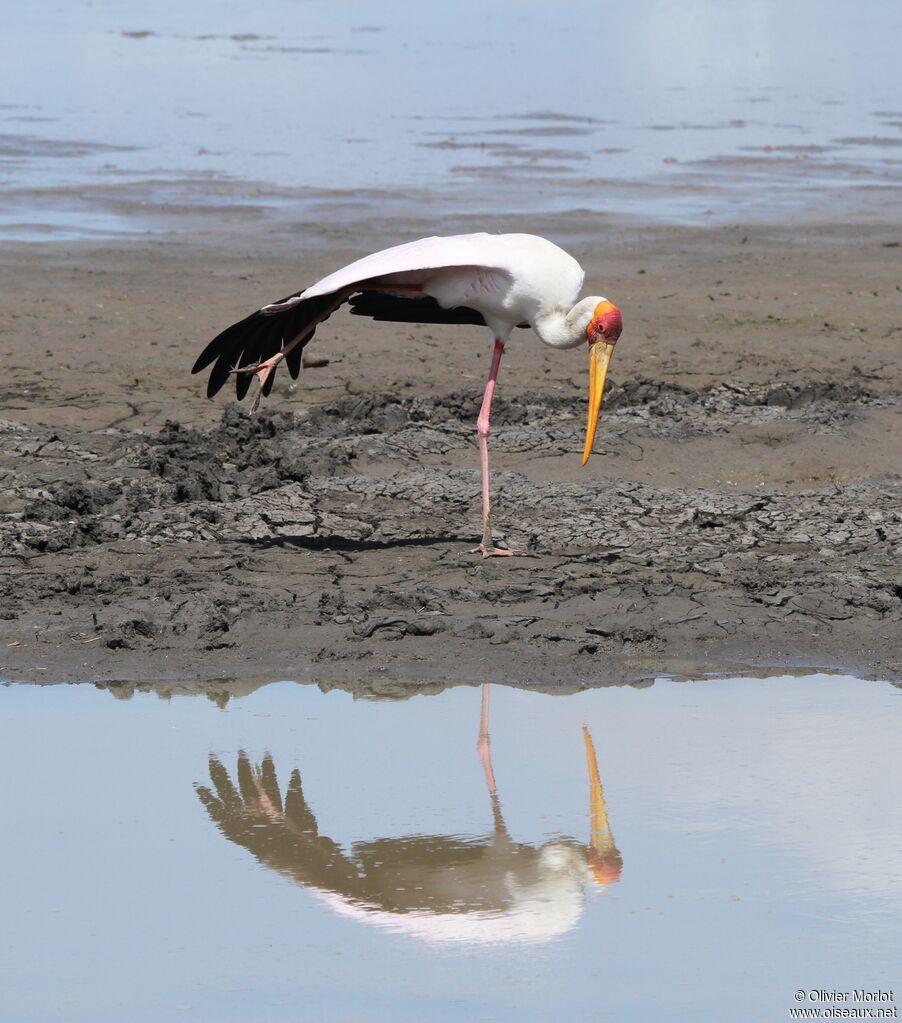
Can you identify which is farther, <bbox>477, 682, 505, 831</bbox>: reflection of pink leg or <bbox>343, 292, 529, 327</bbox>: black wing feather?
<bbox>343, 292, 529, 327</bbox>: black wing feather

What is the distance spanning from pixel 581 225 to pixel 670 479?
7639mm

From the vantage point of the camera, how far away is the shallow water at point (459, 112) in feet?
56.3

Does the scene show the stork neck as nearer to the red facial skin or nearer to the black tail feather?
the red facial skin

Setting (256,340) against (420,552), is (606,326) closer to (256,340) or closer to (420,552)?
(420,552)

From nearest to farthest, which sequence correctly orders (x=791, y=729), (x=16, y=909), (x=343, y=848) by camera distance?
1. (x=16, y=909)
2. (x=343, y=848)
3. (x=791, y=729)

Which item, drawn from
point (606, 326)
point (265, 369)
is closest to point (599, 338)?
point (606, 326)

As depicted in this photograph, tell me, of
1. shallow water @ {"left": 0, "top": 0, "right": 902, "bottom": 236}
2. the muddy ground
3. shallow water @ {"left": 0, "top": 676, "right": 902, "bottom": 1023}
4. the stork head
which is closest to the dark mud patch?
the muddy ground

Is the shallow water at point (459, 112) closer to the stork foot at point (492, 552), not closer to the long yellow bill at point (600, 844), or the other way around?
the stork foot at point (492, 552)

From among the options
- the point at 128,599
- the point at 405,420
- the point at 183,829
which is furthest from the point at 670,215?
the point at 183,829

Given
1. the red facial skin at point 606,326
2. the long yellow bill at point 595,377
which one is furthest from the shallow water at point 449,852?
the red facial skin at point 606,326

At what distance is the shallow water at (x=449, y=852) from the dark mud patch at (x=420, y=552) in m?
0.30

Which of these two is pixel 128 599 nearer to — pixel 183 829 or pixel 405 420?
pixel 183 829

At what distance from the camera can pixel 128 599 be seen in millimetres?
6035

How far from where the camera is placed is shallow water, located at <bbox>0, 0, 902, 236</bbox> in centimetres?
1717
